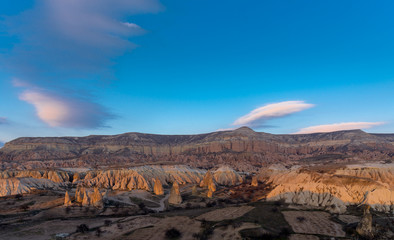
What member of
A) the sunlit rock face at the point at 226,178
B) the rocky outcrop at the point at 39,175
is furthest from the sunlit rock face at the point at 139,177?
the rocky outcrop at the point at 39,175

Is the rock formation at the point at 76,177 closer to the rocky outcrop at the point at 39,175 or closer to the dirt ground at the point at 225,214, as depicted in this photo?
the rocky outcrop at the point at 39,175

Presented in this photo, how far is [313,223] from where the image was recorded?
3791 centimetres

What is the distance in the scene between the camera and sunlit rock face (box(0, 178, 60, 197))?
8356 cm

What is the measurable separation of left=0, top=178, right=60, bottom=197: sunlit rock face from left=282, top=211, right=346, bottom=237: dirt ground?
78.9m

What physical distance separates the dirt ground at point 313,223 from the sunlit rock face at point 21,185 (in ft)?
259

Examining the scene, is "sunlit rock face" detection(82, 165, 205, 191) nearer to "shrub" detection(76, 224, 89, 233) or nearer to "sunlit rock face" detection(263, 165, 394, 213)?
"shrub" detection(76, 224, 89, 233)

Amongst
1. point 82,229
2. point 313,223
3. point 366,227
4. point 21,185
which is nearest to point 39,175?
point 21,185

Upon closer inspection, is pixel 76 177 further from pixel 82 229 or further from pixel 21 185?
pixel 82 229

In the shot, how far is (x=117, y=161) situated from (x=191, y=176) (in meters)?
87.8

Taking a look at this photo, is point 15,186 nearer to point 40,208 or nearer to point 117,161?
point 40,208

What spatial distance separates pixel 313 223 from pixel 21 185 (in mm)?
85886

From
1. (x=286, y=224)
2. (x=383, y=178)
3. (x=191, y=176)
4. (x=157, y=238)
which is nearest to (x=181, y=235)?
(x=157, y=238)

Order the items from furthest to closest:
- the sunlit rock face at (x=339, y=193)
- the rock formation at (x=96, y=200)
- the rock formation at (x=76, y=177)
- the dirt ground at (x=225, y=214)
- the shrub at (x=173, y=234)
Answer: the rock formation at (x=76, y=177) → the rock formation at (x=96, y=200) → the dirt ground at (x=225, y=214) → the sunlit rock face at (x=339, y=193) → the shrub at (x=173, y=234)

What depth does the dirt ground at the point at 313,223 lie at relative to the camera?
34469 mm
